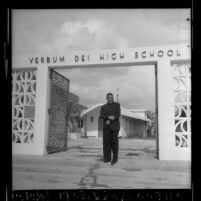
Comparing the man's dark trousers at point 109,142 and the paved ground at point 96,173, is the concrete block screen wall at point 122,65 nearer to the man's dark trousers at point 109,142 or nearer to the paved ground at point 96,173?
the paved ground at point 96,173

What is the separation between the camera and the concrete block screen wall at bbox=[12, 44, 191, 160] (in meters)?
4.75

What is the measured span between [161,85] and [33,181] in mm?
2724

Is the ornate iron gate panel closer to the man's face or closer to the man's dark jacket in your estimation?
the man's dark jacket

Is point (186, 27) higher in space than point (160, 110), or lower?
higher

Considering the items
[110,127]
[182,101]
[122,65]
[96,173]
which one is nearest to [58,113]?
[110,127]

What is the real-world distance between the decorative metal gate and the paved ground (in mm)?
899

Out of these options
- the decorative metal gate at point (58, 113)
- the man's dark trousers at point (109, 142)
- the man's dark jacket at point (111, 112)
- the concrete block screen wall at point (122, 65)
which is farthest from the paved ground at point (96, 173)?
the decorative metal gate at point (58, 113)

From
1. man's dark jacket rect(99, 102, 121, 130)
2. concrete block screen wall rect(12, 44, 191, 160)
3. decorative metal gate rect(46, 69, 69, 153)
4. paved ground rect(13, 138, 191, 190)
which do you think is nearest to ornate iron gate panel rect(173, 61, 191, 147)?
concrete block screen wall rect(12, 44, 191, 160)

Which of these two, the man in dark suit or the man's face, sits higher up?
the man's face

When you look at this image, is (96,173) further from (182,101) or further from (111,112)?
(182,101)

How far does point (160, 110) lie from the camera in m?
4.89

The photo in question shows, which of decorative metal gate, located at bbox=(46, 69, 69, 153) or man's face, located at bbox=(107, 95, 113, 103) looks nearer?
man's face, located at bbox=(107, 95, 113, 103)
